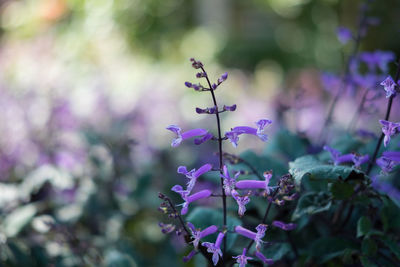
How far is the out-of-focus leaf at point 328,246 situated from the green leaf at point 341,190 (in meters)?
0.15

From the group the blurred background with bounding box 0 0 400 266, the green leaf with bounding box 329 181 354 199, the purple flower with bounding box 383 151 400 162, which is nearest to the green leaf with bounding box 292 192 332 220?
the green leaf with bounding box 329 181 354 199

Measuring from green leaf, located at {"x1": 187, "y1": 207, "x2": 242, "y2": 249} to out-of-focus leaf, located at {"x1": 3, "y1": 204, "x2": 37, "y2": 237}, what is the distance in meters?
0.54

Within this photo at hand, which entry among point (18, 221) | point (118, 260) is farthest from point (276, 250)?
point (18, 221)

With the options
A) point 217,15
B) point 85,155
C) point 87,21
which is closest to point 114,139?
point 85,155

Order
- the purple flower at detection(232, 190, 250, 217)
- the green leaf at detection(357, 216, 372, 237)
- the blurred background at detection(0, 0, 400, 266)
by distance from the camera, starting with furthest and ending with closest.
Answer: the blurred background at detection(0, 0, 400, 266)
the green leaf at detection(357, 216, 372, 237)
the purple flower at detection(232, 190, 250, 217)

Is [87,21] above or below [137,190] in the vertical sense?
above

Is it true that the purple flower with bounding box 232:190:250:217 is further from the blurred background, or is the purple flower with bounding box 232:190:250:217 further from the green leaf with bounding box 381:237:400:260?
the blurred background

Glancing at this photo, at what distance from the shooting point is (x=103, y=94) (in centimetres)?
231

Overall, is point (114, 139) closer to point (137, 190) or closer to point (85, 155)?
point (85, 155)

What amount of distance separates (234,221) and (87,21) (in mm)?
5362

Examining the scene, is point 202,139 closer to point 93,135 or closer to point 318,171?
point 318,171

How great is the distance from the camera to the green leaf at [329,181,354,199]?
0.79m

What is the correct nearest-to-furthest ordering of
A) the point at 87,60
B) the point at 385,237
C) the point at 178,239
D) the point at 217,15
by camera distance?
1. the point at 385,237
2. the point at 178,239
3. the point at 87,60
4. the point at 217,15

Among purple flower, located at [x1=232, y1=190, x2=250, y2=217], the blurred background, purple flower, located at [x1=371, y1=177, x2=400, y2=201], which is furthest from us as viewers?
the blurred background
